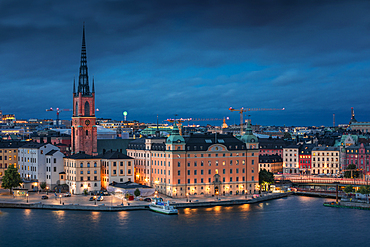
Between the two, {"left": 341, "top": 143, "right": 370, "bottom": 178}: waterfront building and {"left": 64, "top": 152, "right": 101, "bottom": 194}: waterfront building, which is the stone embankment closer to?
{"left": 64, "top": 152, "right": 101, "bottom": 194}: waterfront building

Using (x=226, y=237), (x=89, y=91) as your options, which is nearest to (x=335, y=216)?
(x=226, y=237)

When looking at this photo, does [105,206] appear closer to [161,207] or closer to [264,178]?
[161,207]

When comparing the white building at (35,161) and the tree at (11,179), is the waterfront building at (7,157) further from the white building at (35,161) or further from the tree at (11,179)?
the tree at (11,179)

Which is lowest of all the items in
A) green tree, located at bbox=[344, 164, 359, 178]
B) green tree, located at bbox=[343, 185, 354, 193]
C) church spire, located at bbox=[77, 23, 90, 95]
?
green tree, located at bbox=[343, 185, 354, 193]

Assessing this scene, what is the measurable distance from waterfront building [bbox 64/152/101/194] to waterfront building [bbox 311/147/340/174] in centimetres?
5576

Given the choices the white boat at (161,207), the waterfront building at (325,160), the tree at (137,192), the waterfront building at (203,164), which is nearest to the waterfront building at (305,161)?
the waterfront building at (325,160)

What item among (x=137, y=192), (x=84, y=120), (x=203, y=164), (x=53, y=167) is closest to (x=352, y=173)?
(x=203, y=164)

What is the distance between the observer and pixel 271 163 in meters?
129

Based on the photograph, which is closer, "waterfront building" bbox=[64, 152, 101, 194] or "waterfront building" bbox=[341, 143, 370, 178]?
"waterfront building" bbox=[64, 152, 101, 194]

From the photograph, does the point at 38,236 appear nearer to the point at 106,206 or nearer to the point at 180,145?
the point at 106,206

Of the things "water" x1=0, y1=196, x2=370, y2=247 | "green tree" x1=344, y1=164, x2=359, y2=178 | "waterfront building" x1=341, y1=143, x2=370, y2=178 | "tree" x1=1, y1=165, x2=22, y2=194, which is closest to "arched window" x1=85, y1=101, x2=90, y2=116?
"tree" x1=1, y1=165, x2=22, y2=194

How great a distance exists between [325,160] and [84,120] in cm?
5338

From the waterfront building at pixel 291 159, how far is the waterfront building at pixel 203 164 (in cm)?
3822

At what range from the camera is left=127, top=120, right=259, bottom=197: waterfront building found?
9044 cm
